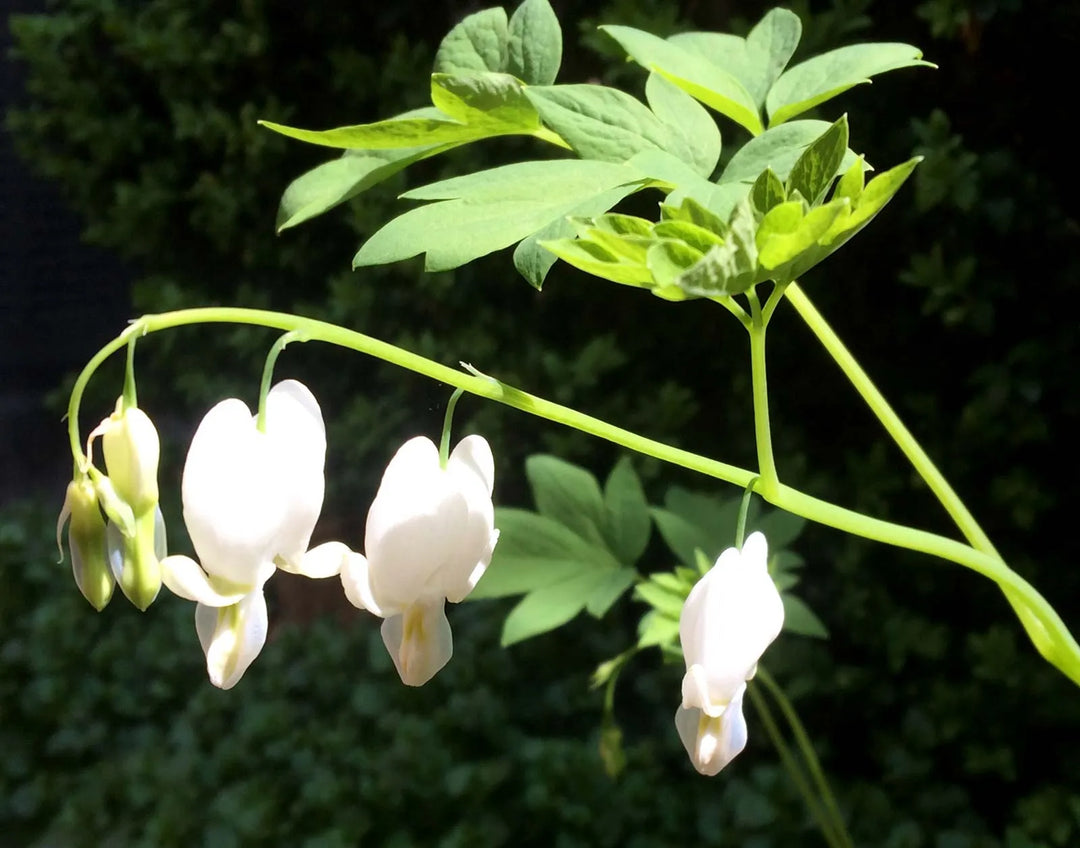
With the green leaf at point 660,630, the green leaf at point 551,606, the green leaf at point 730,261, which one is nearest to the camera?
the green leaf at point 730,261

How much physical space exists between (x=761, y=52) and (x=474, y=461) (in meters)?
0.37

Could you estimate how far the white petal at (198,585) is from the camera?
487mm

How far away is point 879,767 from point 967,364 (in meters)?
0.69

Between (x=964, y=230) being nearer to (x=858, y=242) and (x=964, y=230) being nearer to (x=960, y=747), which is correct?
(x=858, y=242)

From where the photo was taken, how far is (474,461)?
20.9 inches

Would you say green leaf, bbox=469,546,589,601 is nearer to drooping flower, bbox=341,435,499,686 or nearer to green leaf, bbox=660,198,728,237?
drooping flower, bbox=341,435,499,686

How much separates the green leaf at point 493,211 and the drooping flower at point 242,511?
93 millimetres

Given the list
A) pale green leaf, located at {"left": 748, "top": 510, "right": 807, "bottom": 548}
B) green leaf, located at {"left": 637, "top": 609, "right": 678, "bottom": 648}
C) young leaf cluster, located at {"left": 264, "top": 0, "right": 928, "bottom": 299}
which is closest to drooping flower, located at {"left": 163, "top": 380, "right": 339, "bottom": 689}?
young leaf cluster, located at {"left": 264, "top": 0, "right": 928, "bottom": 299}

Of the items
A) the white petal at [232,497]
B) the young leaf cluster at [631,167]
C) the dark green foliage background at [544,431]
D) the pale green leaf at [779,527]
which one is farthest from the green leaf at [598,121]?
the dark green foliage background at [544,431]

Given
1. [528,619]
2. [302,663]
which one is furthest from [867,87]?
[302,663]

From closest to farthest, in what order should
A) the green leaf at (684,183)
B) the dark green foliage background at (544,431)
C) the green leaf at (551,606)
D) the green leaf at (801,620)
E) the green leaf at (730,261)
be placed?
the green leaf at (730,261), the green leaf at (684,183), the green leaf at (551,606), the green leaf at (801,620), the dark green foliage background at (544,431)

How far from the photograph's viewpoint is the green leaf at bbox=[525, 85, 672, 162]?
0.52m

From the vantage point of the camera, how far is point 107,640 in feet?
7.11

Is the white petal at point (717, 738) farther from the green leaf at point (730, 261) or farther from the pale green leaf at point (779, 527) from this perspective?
the pale green leaf at point (779, 527)
